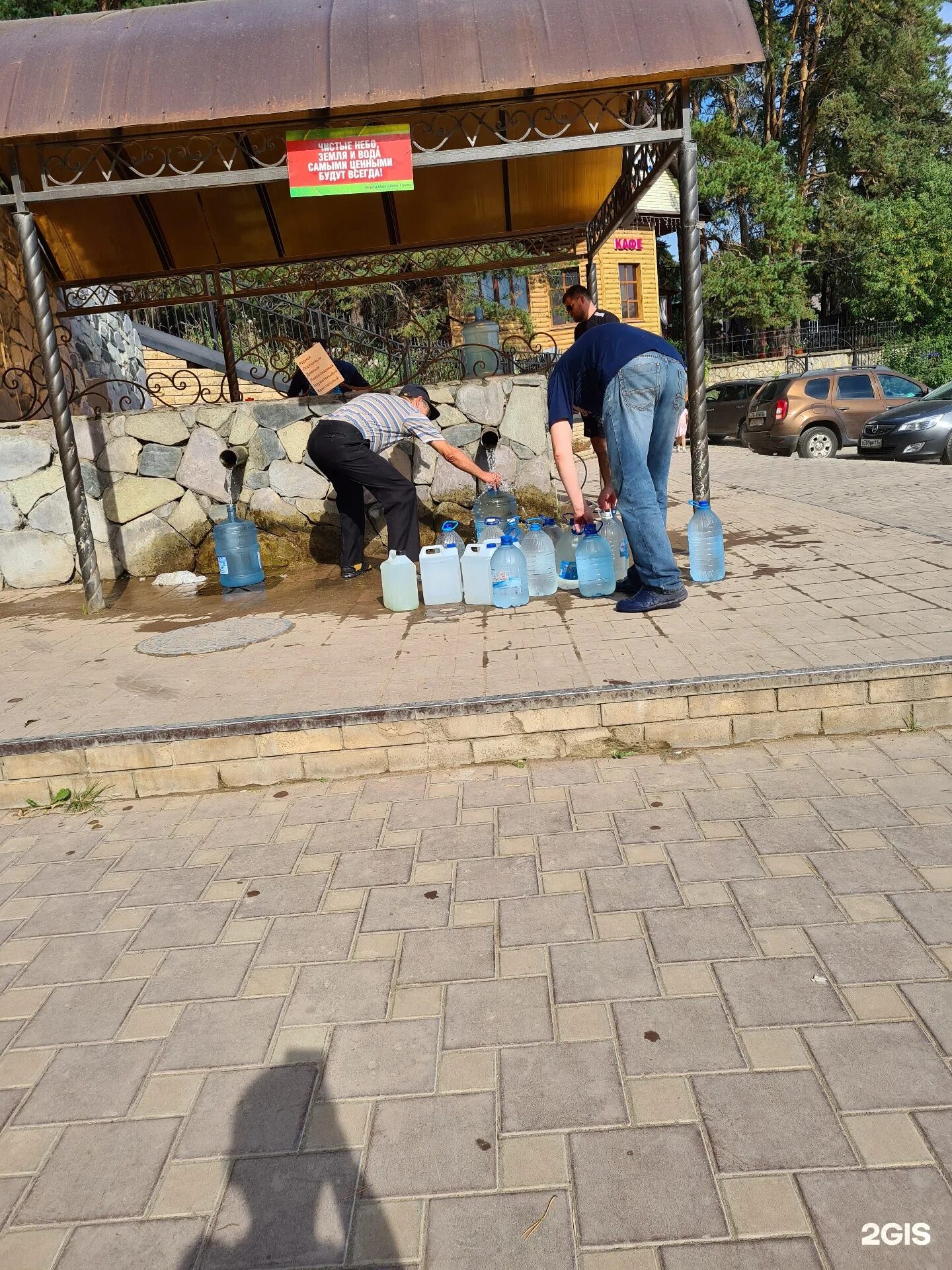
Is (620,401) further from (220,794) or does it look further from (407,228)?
(407,228)

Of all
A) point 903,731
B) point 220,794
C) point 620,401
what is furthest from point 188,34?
point 903,731

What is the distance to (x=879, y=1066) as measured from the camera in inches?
81.2

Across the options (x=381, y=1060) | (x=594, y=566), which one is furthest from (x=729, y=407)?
(x=381, y=1060)

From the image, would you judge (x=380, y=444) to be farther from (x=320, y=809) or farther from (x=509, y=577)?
(x=320, y=809)

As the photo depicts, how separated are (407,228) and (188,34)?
9.80 feet

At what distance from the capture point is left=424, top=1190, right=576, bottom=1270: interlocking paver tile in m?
1.67

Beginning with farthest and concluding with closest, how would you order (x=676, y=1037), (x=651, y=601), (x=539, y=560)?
(x=539, y=560) → (x=651, y=601) → (x=676, y=1037)

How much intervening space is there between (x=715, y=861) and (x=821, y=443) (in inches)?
627

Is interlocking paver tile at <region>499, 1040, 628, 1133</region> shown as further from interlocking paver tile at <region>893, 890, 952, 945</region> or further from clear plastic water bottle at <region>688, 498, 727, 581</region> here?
clear plastic water bottle at <region>688, 498, 727, 581</region>

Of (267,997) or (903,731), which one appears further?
(903,731)

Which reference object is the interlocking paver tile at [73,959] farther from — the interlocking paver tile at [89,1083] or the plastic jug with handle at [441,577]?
the plastic jug with handle at [441,577]

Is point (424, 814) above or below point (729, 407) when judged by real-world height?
below

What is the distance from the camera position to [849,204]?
108 feet

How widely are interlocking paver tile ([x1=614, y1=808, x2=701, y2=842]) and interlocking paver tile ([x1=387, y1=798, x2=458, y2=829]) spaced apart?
661 millimetres
